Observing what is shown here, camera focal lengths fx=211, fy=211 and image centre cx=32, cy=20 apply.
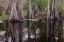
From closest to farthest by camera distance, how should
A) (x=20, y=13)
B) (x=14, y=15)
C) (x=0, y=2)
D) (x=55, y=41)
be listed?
(x=55, y=41), (x=14, y=15), (x=20, y=13), (x=0, y=2)

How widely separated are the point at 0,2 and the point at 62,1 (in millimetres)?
15944

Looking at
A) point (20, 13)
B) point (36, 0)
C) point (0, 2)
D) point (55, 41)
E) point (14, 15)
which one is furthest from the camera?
point (36, 0)

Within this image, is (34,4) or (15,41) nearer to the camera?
(15,41)

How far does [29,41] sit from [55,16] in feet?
69.5

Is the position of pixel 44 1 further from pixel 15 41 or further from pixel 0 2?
pixel 15 41

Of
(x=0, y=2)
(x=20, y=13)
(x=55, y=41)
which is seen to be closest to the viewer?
(x=55, y=41)

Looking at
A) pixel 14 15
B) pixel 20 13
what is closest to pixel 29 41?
pixel 14 15

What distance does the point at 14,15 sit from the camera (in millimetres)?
33562

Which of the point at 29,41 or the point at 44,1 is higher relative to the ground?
the point at 44,1

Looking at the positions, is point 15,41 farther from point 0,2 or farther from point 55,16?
point 0,2

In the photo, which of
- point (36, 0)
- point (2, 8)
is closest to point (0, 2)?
point (2, 8)

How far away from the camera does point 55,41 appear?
17.5 meters

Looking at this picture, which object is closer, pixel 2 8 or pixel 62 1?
pixel 2 8

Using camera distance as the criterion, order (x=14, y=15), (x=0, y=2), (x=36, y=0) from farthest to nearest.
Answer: (x=36, y=0)
(x=0, y=2)
(x=14, y=15)
